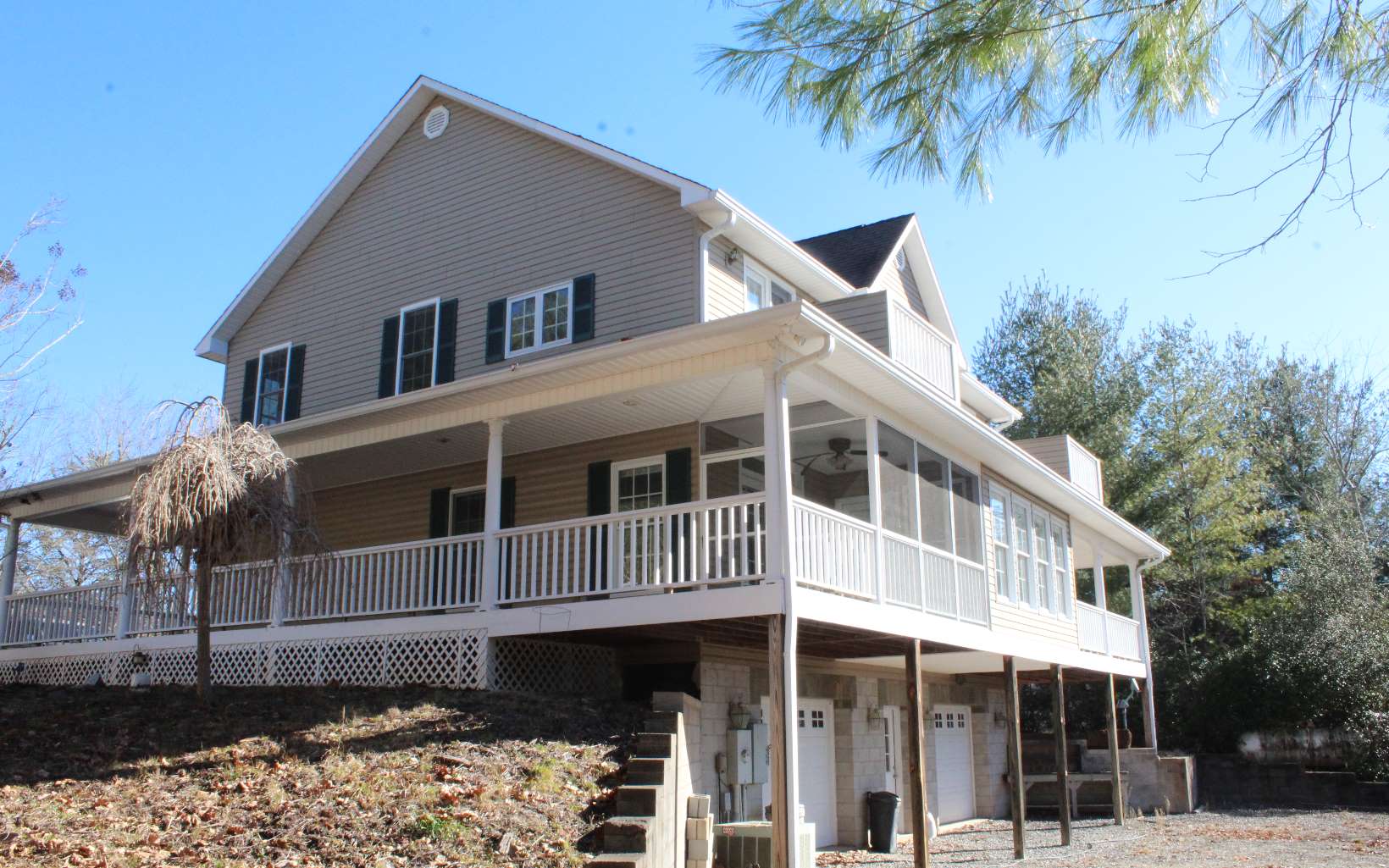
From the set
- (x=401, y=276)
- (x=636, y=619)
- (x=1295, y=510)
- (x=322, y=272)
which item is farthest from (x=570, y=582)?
(x=1295, y=510)

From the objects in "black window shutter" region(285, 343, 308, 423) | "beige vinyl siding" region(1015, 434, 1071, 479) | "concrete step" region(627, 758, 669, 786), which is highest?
"black window shutter" region(285, 343, 308, 423)

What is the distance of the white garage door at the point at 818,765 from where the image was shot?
15.0 metres

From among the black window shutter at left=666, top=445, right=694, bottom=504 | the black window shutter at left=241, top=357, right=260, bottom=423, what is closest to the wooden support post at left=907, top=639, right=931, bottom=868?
the black window shutter at left=666, top=445, right=694, bottom=504

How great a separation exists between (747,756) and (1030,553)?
684 centimetres

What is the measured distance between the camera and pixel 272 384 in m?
19.4

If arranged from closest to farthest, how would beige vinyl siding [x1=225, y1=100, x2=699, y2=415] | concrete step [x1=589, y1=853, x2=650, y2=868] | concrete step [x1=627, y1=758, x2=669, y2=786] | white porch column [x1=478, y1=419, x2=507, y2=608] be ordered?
1. concrete step [x1=589, y1=853, x2=650, y2=868]
2. concrete step [x1=627, y1=758, x2=669, y2=786]
3. white porch column [x1=478, y1=419, x2=507, y2=608]
4. beige vinyl siding [x1=225, y1=100, x2=699, y2=415]

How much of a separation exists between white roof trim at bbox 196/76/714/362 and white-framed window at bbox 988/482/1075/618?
8.04m

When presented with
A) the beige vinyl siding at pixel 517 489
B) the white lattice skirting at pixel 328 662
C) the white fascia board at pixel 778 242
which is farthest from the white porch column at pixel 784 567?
the white fascia board at pixel 778 242

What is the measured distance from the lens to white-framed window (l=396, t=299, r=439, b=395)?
17.4m

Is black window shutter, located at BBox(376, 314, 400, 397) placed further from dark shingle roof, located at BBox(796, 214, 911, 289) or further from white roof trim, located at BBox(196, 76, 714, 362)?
dark shingle roof, located at BBox(796, 214, 911, 289)

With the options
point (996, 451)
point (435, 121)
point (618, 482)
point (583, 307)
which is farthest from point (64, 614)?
point (996, 451)

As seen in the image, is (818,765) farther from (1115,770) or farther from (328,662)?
(1115,770)

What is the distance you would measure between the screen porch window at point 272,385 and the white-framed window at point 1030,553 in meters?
11.1

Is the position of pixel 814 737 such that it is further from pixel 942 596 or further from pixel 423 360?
pixel 423 360
